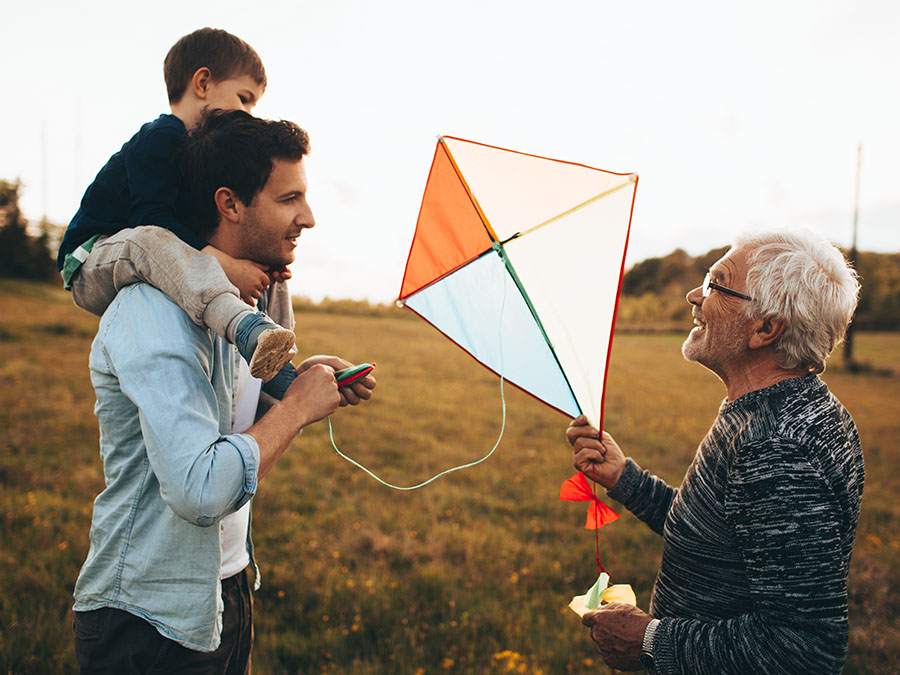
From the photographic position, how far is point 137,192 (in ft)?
7.63

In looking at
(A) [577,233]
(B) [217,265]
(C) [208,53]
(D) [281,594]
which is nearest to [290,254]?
(B) [217,265]

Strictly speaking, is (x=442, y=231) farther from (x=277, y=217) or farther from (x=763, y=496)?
(x=763, y=496)

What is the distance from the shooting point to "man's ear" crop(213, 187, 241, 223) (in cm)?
209

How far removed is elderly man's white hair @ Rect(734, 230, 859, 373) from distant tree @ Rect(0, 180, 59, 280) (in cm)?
3505

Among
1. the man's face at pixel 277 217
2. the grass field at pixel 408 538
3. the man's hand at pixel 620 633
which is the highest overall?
the man's face at pixel 277 217

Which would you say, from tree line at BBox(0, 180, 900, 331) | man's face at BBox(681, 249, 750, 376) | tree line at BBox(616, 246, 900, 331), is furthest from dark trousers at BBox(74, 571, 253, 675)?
tree line at BBox(0, 180, 900, 331)

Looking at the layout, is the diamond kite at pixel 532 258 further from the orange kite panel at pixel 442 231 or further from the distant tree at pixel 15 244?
the distant tree at pixel 15 244

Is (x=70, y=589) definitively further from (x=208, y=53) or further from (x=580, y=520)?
(x=580, y=520)

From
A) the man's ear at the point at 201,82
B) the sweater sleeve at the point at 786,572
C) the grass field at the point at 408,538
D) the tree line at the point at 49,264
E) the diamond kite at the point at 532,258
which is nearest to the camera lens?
the sweater sleeve at the point at 786,572

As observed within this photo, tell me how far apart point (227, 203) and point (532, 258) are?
4.29 ft

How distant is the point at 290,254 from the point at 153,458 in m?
0.92

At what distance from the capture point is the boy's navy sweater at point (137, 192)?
2.28 m

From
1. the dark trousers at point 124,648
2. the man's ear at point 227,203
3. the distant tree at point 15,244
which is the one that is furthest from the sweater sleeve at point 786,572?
the distant tree at point 15,244

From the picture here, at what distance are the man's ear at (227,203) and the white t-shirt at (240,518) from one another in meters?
0.57
